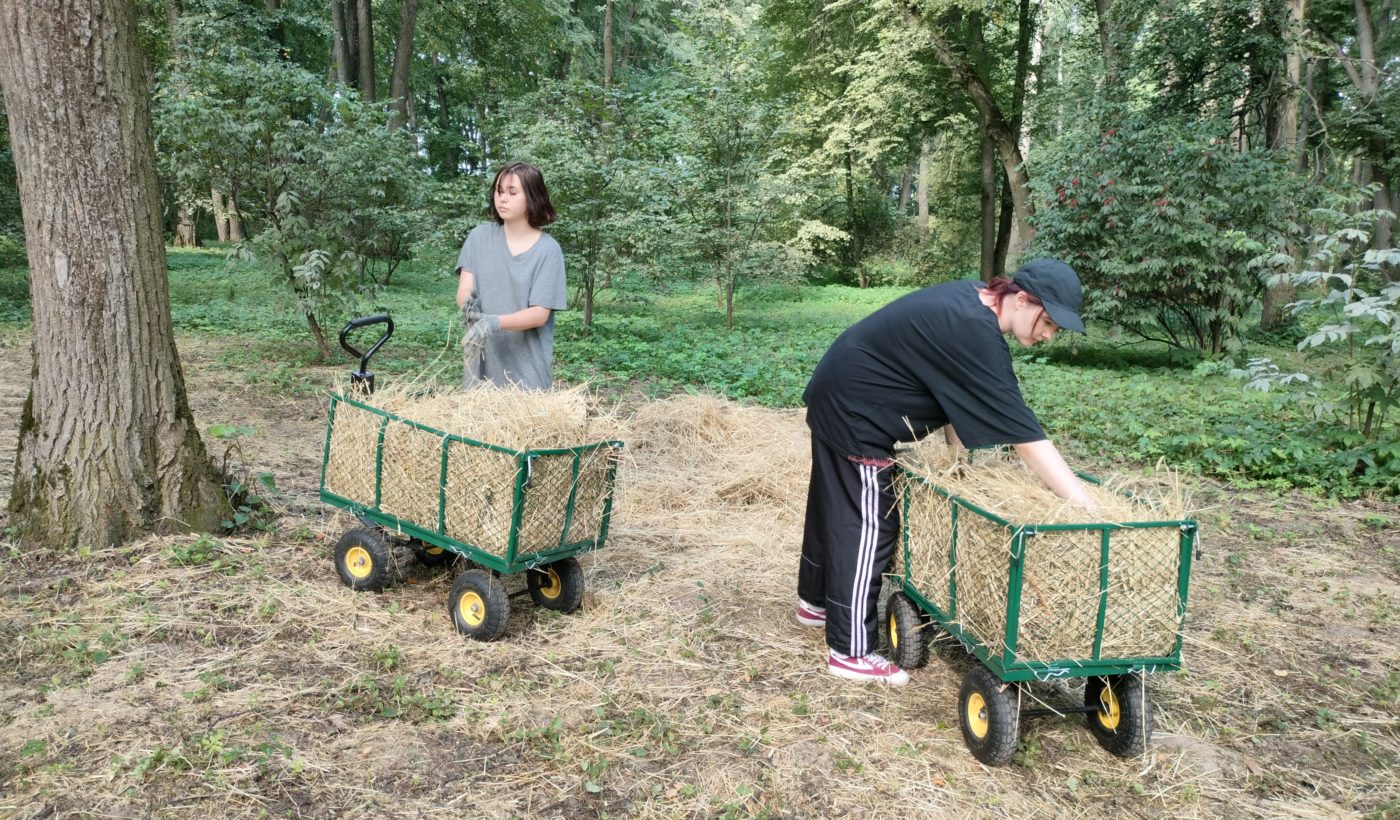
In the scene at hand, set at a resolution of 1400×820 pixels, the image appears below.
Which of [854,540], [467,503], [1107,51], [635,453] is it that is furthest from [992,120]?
[467,503]

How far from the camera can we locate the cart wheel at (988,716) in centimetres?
266

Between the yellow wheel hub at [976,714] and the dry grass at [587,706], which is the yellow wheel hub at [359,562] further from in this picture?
the yellow wheel hub at [976,714]

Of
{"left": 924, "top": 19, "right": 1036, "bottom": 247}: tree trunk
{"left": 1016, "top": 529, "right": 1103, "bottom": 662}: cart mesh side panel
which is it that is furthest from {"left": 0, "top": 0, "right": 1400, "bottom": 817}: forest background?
{"left": 1016, "top": 529, "right": 1103, "bottom": 662}: cart mesh side panel

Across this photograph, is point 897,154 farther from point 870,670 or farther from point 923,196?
point 870,670

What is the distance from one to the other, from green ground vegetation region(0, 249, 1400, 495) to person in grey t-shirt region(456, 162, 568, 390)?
0.48m

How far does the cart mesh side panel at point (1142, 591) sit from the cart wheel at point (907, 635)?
799 mm

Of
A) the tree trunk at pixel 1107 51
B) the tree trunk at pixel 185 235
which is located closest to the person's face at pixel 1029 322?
the tree trunk at pixel 1107 51

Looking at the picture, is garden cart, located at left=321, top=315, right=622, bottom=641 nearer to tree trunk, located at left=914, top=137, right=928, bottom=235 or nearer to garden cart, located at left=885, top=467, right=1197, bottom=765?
garden cart, located at left=885, top=467, right=1197, bottom=765

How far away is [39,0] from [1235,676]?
535 cm

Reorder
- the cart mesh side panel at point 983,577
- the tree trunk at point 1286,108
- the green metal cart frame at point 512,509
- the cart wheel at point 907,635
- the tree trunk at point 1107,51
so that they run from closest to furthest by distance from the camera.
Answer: the cart mesh side panel at point 983,577
the green metal cart frame at point 512,509
the cart wheel at point 907,635
the tree trunk at point 1107,51
the tree trunk at point 1286,108

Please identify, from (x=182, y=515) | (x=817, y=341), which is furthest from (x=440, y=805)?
(x=817, y=341)

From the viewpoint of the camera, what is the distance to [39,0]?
137 inches

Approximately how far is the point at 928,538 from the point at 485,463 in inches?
62.5

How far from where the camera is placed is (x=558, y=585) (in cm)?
367
